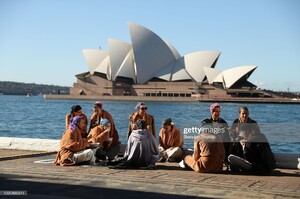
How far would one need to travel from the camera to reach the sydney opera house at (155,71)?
184 ft

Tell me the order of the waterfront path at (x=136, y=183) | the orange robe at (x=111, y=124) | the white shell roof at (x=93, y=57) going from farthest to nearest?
the white shell roof at (x=93, y=57) < the orange robe at (x=111, y=124) < the waterfront path at (x=136, y=183)

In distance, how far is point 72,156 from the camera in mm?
5512

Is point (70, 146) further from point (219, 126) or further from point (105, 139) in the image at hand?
point (219, 126)

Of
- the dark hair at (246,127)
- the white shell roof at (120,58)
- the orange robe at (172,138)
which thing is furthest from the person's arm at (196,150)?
the white shell roof at (120,58)

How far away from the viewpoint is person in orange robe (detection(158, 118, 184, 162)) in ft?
19.7

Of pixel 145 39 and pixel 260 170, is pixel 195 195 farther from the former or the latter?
pixel 145 39

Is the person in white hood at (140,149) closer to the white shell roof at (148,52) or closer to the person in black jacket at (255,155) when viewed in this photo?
the person in black jacket at (255,155)

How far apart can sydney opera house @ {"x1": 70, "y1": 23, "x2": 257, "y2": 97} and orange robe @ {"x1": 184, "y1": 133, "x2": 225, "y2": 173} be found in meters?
49.1

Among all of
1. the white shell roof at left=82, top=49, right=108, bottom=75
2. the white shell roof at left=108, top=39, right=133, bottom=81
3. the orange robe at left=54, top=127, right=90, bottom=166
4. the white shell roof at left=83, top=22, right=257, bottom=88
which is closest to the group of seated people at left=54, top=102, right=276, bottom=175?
the orange robe at left=54, top=127, right=90, bottom=166

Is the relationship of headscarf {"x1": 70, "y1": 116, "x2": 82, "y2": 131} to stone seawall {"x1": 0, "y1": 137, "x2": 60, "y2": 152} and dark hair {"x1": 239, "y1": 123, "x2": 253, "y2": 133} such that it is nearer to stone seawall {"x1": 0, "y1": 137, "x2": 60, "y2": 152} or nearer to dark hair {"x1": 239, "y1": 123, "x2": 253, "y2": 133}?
stone seawall {"x1": 0, "y1": 137, "x2": 60, "y2": 152}

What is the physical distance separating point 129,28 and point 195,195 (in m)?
50.6

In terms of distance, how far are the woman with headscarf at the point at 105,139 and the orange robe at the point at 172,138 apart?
24.4 inches

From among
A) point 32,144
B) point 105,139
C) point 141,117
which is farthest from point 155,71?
point 105,139

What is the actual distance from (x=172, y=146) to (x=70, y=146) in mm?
1392
